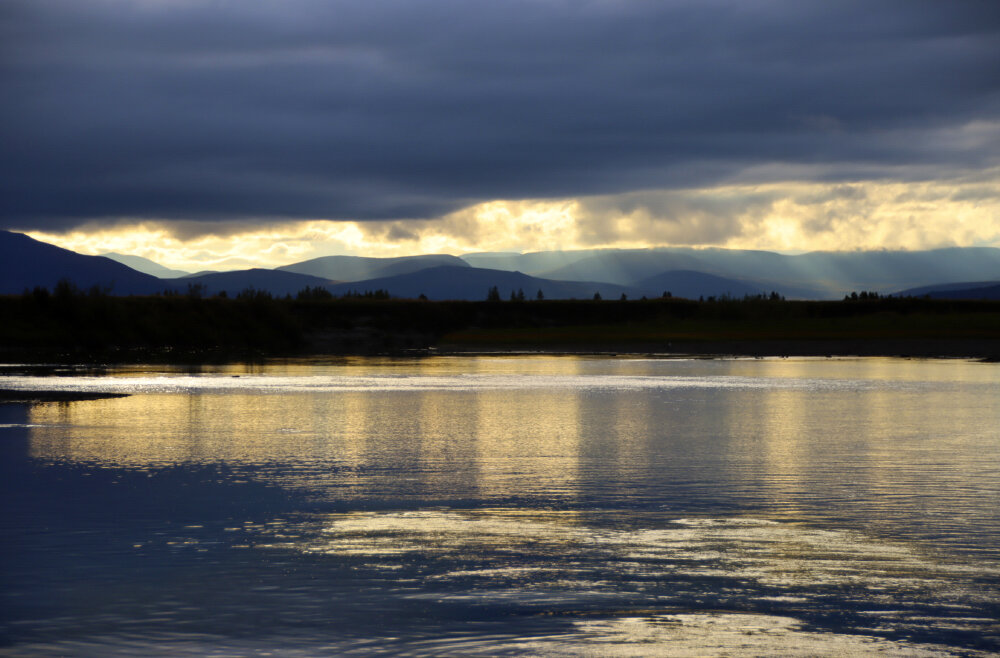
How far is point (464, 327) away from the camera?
Result: 3388 inches

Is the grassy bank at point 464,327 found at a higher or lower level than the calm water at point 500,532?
higher

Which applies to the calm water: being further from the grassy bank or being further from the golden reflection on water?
the grassy bank

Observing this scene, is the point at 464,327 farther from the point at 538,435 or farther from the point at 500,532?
the point at 500,532

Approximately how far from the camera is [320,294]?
95.8m

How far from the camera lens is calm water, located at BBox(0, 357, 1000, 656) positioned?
8.87 meters

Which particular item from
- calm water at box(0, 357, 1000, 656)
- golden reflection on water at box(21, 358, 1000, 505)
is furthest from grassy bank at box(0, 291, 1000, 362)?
calm water at box(0, 357, 1000, 656)

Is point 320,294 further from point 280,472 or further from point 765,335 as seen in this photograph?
point 280,472

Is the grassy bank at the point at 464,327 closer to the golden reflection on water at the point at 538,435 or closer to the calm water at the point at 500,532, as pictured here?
the golden reflection on water at the point at 538,435

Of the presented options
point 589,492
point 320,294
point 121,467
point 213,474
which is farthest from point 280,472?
point 320,294

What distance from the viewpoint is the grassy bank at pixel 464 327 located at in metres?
68.0

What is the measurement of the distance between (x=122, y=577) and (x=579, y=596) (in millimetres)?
4573

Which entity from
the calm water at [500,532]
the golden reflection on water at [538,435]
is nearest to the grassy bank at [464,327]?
the golden reflection on water at [538,435]

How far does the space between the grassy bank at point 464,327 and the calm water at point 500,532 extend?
3858 centimetres

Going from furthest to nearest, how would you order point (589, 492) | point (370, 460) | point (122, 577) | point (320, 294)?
point (320, 294) < point (370, 460) < point (589, 492) < point (122, 577)
